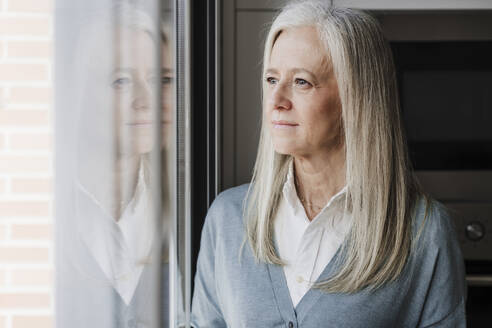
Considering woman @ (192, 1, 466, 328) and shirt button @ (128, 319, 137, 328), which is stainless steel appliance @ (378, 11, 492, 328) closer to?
woman @ (192, 1, 466, 328)

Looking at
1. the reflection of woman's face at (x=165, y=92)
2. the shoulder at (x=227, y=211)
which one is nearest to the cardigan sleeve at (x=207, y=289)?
the shoulder at (x=227, y=211)

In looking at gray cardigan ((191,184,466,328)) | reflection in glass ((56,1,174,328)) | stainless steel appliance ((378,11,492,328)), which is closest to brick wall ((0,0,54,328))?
reflection in glass ((56,1,174,328))

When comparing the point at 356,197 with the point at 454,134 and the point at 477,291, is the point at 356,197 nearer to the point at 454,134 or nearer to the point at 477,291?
the point at 454,134

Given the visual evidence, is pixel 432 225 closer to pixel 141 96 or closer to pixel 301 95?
pixel 301 95

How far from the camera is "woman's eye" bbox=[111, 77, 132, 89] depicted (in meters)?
0.32

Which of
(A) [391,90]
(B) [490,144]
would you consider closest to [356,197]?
(A) [391,90]

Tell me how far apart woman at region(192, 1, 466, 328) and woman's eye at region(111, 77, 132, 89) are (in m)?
0.79

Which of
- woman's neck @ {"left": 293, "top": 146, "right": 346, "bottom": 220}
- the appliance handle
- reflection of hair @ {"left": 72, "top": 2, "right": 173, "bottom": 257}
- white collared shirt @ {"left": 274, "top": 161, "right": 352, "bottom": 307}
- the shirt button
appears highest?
reflection of hair @ {"left": 72, "top": 2, "right": 173, "bottom": 257}

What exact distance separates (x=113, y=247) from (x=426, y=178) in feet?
4.31

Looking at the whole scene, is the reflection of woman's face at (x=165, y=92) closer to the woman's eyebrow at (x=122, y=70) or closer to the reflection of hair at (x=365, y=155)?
the woman's eyebrow at (x=122, y=70)

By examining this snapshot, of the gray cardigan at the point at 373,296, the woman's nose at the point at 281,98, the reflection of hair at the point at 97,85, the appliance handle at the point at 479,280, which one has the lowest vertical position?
the appliance handle at the point at 479,280

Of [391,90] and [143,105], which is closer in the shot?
[143,105]

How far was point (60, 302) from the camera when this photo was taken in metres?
0.27

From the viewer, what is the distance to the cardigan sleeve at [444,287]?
3.57 ft
